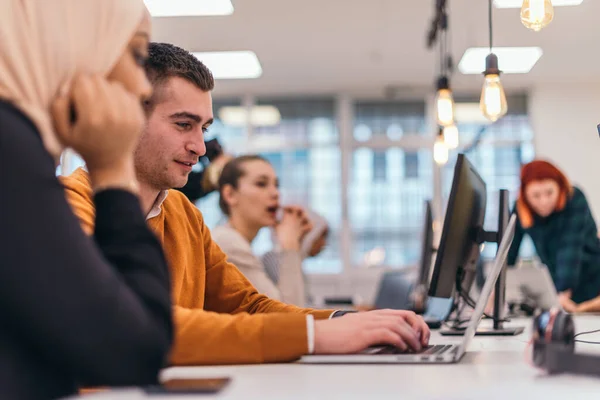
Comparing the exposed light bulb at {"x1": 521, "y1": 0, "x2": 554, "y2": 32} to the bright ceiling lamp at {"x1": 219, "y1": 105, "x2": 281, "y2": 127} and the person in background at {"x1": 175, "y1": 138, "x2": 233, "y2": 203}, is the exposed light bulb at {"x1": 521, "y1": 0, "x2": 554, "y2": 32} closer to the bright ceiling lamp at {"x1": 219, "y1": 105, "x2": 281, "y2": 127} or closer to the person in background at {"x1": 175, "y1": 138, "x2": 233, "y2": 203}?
the person in background at {"x1": 175, "y1": 138, "x2": 233, "y2": 203}

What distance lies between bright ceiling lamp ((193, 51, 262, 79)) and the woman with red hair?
3572mm

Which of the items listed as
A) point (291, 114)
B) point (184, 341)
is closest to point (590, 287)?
point (184, 341)

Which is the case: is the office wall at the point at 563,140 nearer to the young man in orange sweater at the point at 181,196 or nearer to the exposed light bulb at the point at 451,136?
the exposed light bulb at the point at 451,136

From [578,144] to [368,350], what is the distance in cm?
757

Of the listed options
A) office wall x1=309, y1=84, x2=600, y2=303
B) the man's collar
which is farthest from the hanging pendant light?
office wall x1=309, y1=84, x2=600, y2=303

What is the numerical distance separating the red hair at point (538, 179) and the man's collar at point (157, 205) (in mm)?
2838

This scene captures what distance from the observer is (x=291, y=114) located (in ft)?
27.8

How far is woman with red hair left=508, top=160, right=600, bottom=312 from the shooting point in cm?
373

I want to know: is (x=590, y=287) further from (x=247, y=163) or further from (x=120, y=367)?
(x=120, y=367)

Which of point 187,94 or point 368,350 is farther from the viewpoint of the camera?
point 187,94

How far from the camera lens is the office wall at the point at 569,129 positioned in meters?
8.05

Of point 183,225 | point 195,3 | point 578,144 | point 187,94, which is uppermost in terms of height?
point 195,3

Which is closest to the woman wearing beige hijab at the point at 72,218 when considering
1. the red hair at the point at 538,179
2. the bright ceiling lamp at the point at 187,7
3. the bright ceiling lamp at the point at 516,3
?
the red hair at the point at 538,179

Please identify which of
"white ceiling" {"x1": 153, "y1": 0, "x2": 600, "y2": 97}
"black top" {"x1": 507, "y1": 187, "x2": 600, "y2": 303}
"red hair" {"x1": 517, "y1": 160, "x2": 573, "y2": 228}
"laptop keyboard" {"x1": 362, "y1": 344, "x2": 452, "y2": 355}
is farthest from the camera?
"white ceiling" {"x1": 153, "y1": 0, "x2": 600, "y2": 97}
